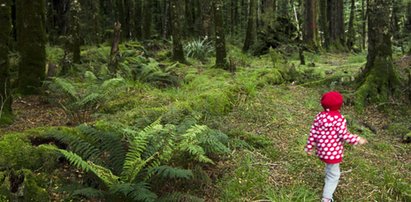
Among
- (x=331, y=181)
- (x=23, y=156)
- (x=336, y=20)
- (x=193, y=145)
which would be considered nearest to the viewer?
(x=23, y=156)

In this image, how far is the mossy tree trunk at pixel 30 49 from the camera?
30.2 feet

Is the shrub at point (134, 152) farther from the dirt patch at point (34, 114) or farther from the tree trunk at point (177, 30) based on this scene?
the tree trunk at point (177, 30)

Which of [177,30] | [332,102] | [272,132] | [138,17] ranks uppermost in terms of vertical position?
[138,17]

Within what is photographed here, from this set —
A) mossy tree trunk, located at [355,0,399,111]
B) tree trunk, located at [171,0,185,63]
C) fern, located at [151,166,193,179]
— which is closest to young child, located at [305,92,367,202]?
fern, located at [151,166,193,179]

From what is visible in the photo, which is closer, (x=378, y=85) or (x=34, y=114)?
(x=34, y=114)

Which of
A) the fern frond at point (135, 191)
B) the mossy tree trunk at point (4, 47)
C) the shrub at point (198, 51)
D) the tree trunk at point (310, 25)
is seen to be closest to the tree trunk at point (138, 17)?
the tree trunk at point (310, 25)

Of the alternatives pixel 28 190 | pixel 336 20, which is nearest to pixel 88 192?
pixel 28 190

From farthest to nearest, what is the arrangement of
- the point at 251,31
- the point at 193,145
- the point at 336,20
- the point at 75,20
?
the point at 336,20 < the point at 251,31 < the point at 75,20 < the point at 193,145

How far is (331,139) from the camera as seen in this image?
16.4ft

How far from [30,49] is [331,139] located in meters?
7.27

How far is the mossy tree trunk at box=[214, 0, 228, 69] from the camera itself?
12295mm

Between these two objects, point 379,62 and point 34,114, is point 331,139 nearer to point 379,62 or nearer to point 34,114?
point 379,62

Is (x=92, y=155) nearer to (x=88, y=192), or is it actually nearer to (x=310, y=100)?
(x=88, y=192)

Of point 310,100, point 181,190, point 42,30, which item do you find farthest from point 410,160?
point 42,30
